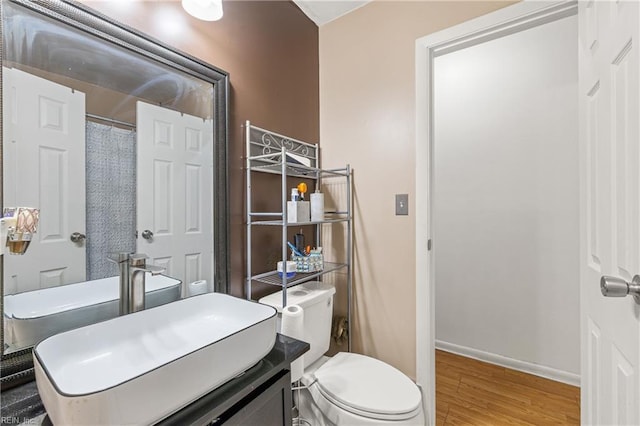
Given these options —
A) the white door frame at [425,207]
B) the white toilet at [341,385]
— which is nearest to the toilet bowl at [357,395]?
the white toilet at [341,385]

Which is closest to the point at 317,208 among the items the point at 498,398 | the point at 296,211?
the point at 296,211

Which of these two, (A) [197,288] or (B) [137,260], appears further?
(A) [197,288]

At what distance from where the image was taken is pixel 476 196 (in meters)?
2.11

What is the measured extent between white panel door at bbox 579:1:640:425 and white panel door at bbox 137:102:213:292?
125 centimetres

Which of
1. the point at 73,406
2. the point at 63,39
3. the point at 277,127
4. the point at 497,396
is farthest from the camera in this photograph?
the point at 497,396

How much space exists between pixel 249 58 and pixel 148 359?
1283 mm

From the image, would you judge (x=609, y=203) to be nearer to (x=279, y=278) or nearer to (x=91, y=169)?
(x=279, y=278)

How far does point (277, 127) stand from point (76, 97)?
2.79ft

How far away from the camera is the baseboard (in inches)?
Answer: 72.1

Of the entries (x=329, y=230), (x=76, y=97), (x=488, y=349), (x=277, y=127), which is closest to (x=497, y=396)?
(x=488, y=349)

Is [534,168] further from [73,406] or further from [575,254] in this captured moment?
[73,406]

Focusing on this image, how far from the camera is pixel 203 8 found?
1046mm

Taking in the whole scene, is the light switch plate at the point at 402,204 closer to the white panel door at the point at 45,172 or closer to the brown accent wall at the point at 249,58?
the brown accent wall at the point at 249,58

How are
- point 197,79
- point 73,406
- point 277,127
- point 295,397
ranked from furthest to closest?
point 277,127 < point 295,397 < point 197,79 < point 73,406
